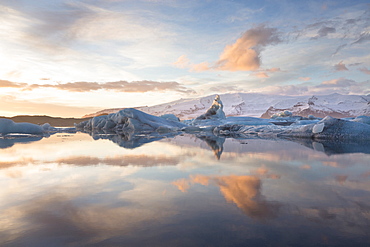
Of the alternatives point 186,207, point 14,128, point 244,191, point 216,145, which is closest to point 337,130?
point 216,145

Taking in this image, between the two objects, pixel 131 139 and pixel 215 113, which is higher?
pixel 215 113

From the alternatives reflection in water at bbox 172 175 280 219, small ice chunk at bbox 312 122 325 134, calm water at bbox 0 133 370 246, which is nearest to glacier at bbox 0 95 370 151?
small ice chunk at bbox 312 122 325 134

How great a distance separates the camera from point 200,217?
1.62 m

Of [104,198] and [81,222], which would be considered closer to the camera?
[81,222]

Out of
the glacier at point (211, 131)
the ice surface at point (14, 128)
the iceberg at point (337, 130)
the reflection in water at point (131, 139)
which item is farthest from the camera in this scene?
the ice surface at point (14, 128)

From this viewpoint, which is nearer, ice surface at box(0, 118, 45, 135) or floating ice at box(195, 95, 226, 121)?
ice surface at box(0, 118, 45, 135)

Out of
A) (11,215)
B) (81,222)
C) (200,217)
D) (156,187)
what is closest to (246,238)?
(200,217)

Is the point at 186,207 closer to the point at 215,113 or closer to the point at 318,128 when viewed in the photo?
the point at 318,128

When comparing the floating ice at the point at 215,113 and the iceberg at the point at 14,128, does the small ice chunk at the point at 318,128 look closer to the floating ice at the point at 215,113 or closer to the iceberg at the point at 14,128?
the iceberg at the point at 14,128

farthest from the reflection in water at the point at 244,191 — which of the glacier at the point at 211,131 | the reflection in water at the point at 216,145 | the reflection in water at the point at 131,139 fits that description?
the reflection in water at the point at 131,139

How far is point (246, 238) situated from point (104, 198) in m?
1.39

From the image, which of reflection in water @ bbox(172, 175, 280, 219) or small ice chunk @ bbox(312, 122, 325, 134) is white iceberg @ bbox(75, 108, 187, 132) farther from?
reflection in water @ bbox(172, 175, 280, 219)

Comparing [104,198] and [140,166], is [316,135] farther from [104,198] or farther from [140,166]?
[104,198]

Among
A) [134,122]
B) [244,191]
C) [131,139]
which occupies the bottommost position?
[244,191]
